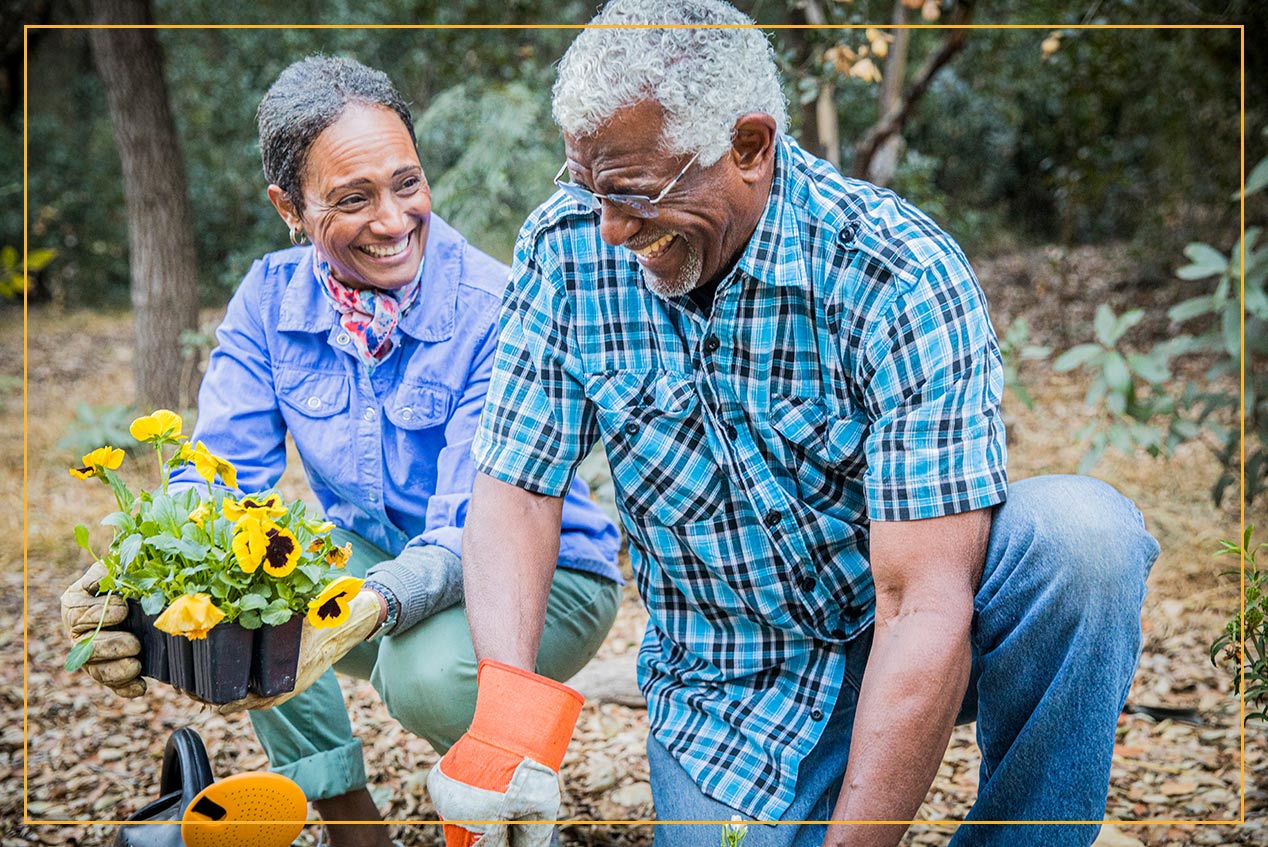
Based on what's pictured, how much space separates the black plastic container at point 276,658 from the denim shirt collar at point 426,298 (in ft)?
2.01

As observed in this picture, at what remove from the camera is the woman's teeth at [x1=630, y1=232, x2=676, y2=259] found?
1.52m

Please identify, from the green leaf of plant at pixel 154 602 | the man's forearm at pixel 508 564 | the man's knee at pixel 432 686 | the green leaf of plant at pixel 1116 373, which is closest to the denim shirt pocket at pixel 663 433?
the man's forearm at pixel 508 564

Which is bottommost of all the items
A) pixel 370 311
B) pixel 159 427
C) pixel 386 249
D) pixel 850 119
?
pixel 159 427

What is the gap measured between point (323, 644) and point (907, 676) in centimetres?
79

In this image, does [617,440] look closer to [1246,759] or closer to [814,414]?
[814,414]

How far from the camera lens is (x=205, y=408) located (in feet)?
6.59

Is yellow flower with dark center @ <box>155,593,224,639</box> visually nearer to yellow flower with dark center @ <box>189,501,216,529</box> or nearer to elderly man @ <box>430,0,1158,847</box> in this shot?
yellow flower with dark center @ <box>189,501,216,529</box>

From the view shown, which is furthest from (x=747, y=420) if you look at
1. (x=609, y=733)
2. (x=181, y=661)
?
(x=609, y=733)

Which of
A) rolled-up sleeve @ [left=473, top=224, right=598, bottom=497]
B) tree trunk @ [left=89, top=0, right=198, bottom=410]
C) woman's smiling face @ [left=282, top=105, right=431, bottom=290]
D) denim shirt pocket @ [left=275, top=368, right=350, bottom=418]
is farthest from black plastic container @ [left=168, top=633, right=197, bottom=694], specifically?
tree trunk @ [left=89, top=0, right=198, bottom=410]

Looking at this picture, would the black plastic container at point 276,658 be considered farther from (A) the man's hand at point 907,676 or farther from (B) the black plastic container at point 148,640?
(A) the man's hand at point 907,676

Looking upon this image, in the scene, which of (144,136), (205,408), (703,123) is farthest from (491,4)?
(703,123)

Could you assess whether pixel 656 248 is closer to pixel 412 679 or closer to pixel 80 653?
pixel 412 679

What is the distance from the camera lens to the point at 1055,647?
1540 mm

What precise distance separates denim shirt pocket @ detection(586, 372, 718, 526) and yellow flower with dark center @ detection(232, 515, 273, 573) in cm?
51
